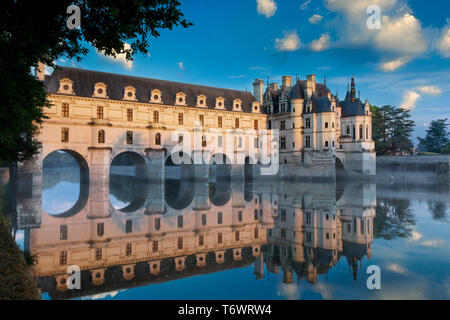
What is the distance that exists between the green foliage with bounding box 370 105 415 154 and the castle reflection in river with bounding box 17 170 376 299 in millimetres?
44543

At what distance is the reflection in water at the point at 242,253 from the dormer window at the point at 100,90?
1825 cm

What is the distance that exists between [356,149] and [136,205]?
34497 millimetres

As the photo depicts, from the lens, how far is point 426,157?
43406 mm

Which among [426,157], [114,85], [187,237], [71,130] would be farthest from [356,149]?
[187,237]

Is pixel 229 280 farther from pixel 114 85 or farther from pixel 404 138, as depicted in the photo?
pixel 404 138

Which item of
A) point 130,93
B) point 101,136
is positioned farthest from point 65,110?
point 130,93

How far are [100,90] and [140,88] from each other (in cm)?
467

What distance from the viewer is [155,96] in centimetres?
3516

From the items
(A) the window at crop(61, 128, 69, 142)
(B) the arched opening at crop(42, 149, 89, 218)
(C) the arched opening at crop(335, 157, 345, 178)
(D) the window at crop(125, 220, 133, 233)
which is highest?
(A) the window at crop(61, 128, 69, 142)

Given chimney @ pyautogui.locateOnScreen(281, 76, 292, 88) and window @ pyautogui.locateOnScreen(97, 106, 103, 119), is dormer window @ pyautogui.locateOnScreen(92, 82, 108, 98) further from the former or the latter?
chimney @ pyautogui.locateOnScreen(281, 76, 292, 88)

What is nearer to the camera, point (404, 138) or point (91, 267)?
point (91, 267)

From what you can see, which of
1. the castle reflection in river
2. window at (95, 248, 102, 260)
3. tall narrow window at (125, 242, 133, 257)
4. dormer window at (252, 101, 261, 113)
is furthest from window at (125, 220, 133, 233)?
dormer window at (252, 101, 261, 113)

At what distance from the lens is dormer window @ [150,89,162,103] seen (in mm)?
34719
